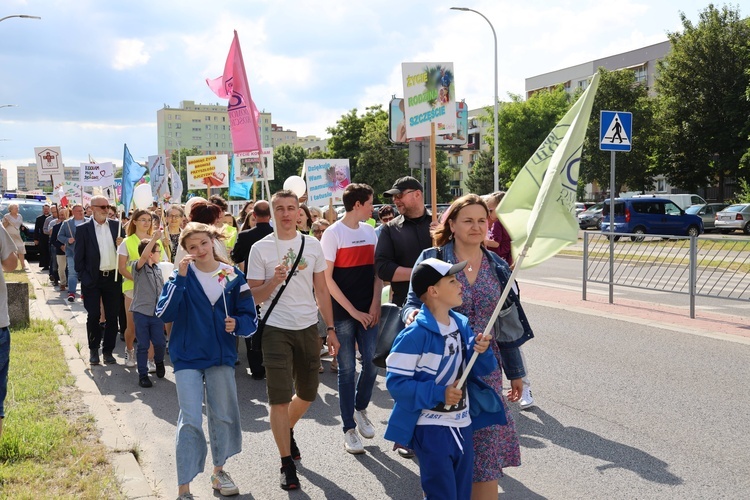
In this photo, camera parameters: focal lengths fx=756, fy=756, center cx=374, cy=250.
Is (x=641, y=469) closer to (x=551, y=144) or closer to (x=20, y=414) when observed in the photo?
(x=551, y=144)

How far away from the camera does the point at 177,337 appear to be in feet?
15.3

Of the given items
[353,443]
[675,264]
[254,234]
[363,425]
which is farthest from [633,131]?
[353,443]

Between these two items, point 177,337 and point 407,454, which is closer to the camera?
point 177,337

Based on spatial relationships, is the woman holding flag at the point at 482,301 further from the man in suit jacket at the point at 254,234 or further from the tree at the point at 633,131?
the tree at the point at 633,131

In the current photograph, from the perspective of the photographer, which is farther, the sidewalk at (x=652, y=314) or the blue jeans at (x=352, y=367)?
the sidewalk at (x=652, y=314)

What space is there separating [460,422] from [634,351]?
225 inches

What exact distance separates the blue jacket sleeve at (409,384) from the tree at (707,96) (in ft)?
146

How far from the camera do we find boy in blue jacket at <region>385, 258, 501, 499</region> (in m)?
3.34

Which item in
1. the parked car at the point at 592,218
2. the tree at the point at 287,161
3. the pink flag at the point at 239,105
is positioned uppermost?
the tree at the point at 287,161

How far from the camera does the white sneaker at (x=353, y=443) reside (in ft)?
18.0

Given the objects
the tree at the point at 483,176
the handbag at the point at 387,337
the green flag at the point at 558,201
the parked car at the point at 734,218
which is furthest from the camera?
the tree at the point at 483,176

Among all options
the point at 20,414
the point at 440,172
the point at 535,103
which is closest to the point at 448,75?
the point at 20,414

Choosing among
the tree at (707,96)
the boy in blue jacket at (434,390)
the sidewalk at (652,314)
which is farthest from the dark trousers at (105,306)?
the tree at (707,96)

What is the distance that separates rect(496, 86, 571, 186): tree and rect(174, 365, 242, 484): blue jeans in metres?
53.6
